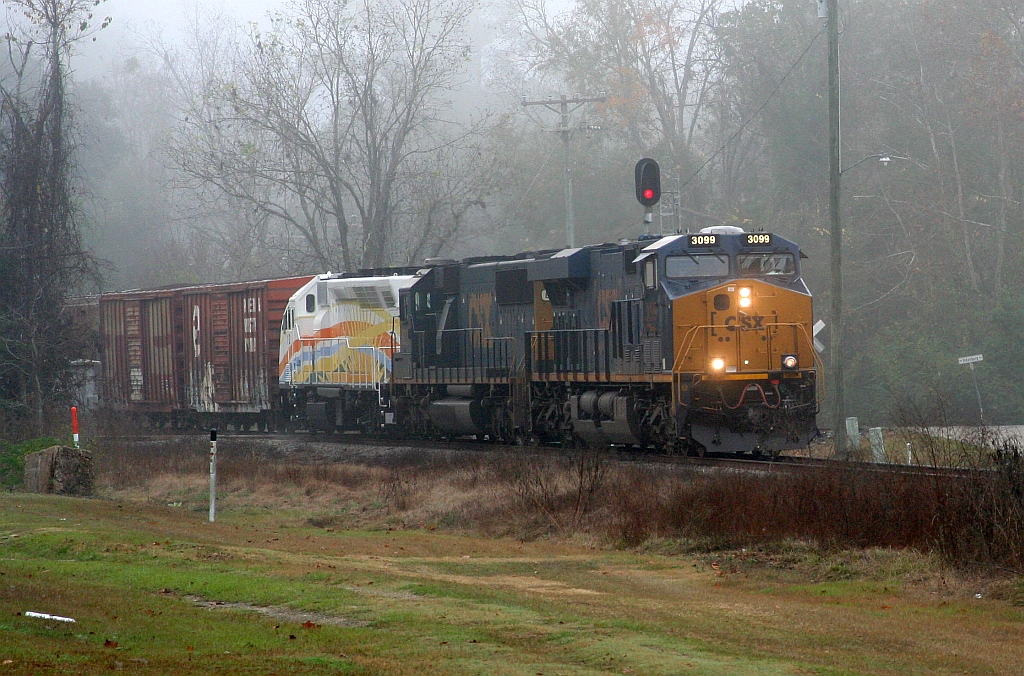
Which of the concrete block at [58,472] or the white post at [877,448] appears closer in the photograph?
the concrete block at [58,472]

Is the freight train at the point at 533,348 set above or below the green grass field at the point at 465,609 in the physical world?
above

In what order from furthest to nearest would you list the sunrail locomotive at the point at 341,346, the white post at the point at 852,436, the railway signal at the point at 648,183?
the sunrail locomotive at the point at 341,346, the white post at the point at 852,436, the railway signal at the point at 648,183

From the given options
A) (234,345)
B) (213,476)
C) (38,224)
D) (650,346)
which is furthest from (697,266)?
(234,345)

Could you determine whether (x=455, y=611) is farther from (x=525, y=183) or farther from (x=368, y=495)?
(x=525, y=183)

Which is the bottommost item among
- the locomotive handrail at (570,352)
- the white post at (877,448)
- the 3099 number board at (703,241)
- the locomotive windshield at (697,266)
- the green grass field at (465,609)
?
the green grass field at (465,609)

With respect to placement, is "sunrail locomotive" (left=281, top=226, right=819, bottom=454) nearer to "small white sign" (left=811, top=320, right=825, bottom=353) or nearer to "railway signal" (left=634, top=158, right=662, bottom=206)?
"small white sign" (left=811, top=320, right=825, bottom=353)

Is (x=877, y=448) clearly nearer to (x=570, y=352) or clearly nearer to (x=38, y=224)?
(x=570, y=352)

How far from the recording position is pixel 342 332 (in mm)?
27938

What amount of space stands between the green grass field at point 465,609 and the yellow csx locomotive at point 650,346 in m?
5.09

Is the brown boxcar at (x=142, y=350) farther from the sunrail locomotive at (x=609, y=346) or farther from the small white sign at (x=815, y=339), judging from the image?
the small white sign at (x=815, y=339)

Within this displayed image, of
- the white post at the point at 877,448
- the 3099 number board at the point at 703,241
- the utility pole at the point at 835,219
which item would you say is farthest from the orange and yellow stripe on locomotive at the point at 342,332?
the white post at the point at 877,448

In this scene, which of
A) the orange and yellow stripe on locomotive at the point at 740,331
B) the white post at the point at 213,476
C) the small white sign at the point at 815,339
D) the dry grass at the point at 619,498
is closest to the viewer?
the dry grass at the point at 619,498

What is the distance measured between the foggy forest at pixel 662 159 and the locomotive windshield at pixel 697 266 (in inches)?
461

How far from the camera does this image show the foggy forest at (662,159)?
25.4 meters
